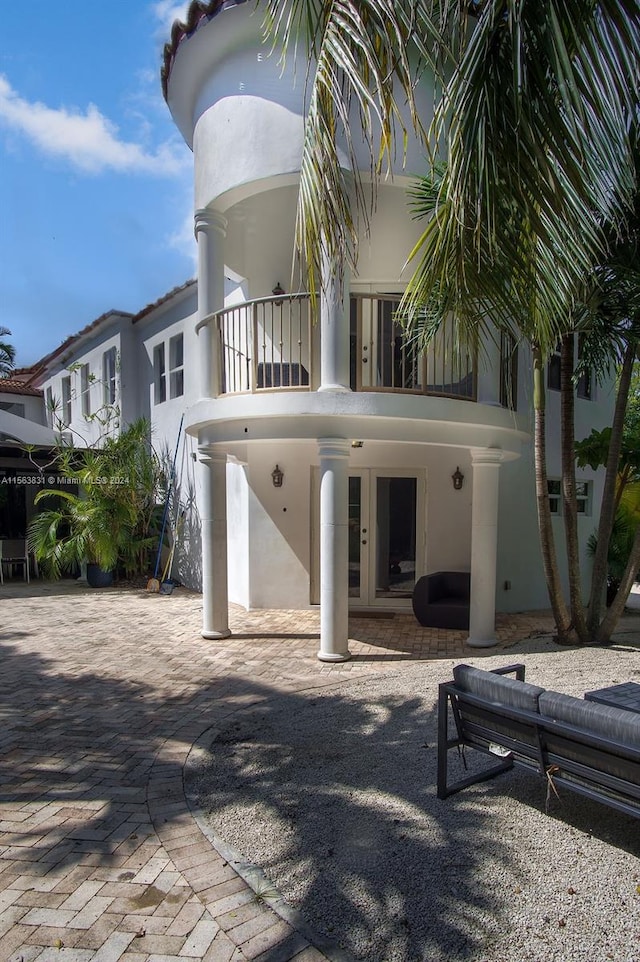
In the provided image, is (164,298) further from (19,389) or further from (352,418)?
(19,389)

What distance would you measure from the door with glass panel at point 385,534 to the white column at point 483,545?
2688mm

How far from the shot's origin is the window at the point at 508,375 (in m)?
8.86

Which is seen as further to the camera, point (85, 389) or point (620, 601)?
point (85, 389)

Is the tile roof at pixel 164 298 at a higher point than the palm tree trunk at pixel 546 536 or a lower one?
higher

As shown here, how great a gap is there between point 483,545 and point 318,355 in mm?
3803

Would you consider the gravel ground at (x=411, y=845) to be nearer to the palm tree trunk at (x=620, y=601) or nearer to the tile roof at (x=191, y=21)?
the palm tree trunk at (x=620, y=601)

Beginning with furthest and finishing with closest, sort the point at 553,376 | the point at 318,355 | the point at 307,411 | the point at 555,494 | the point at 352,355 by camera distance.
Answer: the point at 553,376, the point at 555,494, the point at 352,355, the point at 318,355, the point at 307,411

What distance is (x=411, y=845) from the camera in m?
3.44

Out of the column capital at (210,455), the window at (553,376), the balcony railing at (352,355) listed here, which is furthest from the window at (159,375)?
the window at (553,376)

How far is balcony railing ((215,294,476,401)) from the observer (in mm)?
7855

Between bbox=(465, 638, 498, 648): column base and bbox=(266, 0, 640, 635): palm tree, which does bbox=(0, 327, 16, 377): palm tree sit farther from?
bbox=(266, 0, 640, 635): palm tree

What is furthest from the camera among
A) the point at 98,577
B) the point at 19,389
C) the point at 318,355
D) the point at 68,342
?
the point at 19,389

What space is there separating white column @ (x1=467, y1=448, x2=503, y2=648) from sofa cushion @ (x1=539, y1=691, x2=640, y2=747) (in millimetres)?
4661

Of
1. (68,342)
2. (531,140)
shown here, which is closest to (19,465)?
(68,342)
